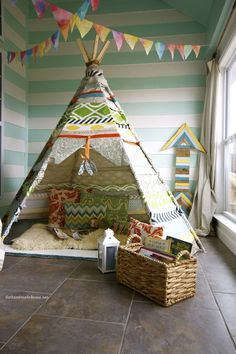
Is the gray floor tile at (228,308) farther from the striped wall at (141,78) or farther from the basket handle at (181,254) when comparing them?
the striped wall at (141,78)

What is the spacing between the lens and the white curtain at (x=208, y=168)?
3.04 meters

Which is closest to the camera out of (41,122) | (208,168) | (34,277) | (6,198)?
(34,277)

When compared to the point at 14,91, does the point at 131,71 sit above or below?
above

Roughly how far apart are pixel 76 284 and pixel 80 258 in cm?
46

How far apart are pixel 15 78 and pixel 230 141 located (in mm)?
2592

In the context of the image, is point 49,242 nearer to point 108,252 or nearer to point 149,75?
point 108,252

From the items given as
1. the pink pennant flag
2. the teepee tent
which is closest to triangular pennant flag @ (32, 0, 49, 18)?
the pink pennant flag

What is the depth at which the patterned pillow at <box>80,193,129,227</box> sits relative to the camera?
2.88 m

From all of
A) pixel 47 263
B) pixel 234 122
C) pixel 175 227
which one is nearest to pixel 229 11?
pixel 234 122

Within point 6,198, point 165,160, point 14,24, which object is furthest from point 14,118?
point 165,160

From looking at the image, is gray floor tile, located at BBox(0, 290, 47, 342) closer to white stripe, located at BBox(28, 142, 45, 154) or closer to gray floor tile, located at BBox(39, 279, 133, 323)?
gray floor tile, located at BBox(39, 279, 133, 323)

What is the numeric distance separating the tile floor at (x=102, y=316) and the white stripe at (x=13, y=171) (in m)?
1.71

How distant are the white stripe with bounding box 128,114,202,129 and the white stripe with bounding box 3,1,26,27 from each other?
6.03 feet

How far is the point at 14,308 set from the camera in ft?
4.43
